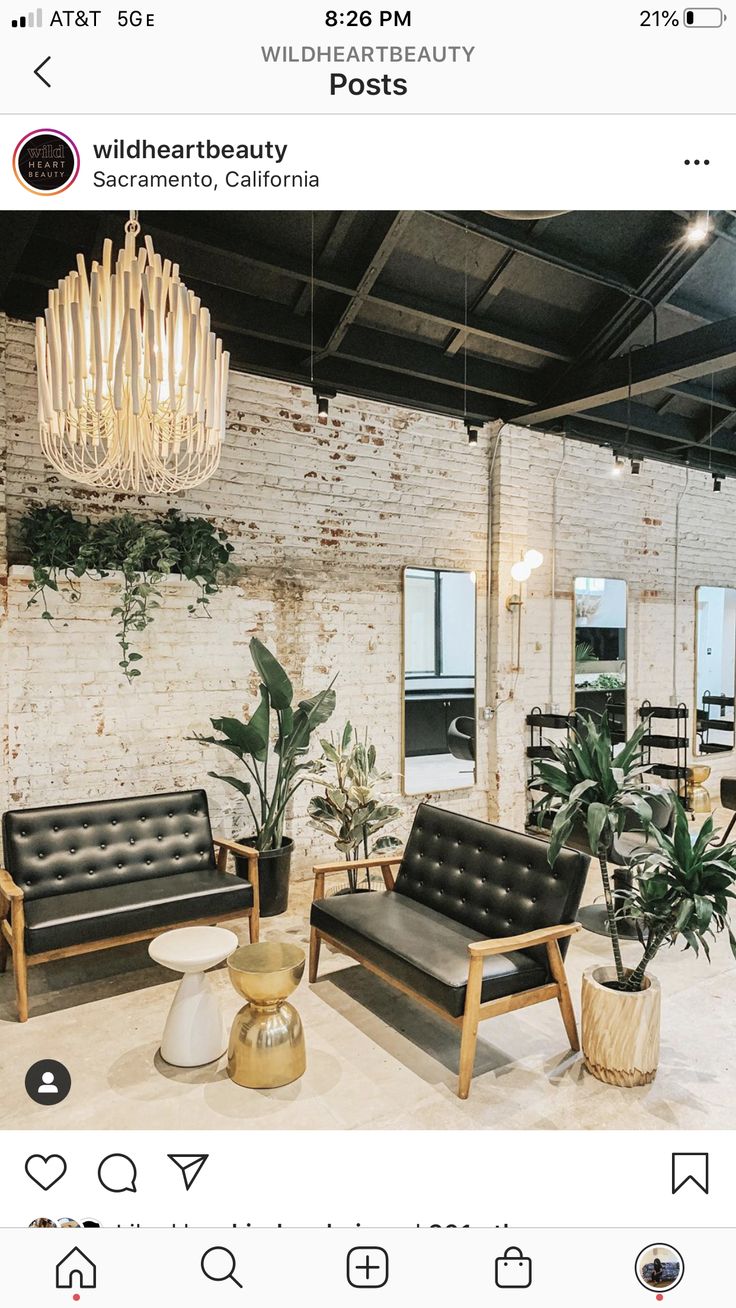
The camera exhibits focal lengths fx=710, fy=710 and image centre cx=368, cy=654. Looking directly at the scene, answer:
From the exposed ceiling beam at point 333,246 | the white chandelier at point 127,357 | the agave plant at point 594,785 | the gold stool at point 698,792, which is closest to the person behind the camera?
the white chandelier at point 127,357

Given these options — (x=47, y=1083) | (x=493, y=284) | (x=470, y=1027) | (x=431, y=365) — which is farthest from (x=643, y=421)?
(x=47, y=1083)

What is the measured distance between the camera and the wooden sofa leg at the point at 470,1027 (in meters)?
2.35

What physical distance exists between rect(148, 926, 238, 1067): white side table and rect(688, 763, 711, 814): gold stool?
17.1 feet

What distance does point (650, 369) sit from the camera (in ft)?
14.4

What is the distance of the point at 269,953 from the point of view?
8.29 ft

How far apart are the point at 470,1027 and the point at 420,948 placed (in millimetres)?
377
